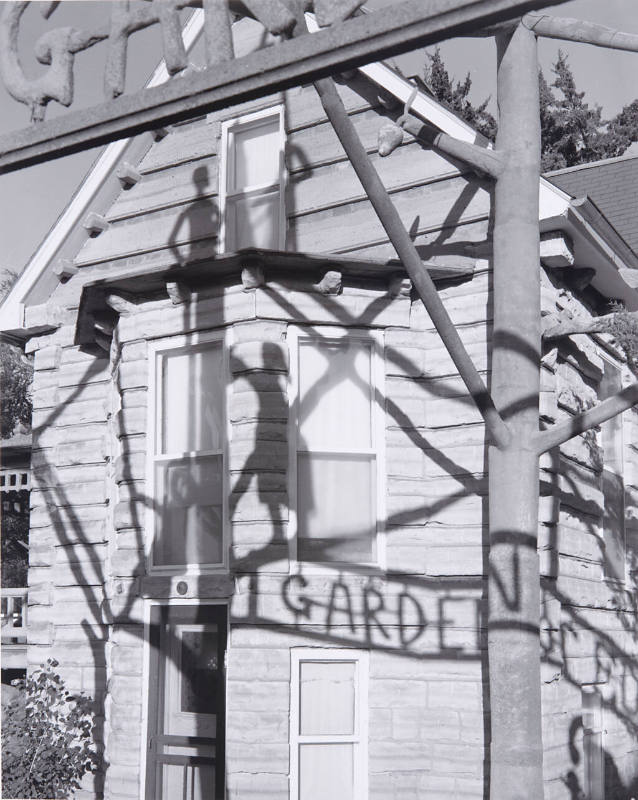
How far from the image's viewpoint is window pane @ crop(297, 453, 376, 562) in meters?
8.49

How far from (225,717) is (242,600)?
3.10 feet

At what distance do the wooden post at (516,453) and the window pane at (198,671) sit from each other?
7.67ft

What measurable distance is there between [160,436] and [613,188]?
813 cm

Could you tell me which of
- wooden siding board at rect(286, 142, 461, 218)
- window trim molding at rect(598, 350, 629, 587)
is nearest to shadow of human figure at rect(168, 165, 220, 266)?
wooden siding board at rect(286, 142, 461, 218)

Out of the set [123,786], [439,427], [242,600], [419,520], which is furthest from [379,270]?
[123,786]

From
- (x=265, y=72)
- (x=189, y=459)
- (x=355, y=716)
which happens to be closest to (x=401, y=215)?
(x=189, y=459)

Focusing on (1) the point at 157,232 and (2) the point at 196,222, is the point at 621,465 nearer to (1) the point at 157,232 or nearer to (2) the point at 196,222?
(2) the point at 196,222

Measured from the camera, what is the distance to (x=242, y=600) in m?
8.23

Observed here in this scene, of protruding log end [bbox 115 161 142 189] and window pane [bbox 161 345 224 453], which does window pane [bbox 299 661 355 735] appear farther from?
protruding log end [bbox 115 161 142 189]

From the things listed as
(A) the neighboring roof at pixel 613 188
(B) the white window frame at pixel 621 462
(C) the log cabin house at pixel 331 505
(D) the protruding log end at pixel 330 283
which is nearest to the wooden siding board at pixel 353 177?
(C) the log cabin house at pixel 331 505

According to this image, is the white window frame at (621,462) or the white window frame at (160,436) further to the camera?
the white window frame at (621,462)

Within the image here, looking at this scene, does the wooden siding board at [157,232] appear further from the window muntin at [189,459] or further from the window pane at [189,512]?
the window pane at [189,512]

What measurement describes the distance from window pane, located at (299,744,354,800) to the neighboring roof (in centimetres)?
710

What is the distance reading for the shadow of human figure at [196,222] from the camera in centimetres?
1030
